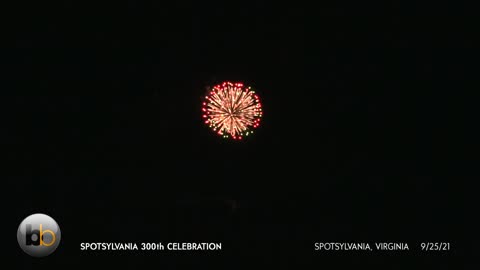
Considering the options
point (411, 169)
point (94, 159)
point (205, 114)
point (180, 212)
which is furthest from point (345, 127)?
point (94, 159)

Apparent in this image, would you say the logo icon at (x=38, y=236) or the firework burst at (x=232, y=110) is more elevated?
the firework burst at (x=232, y=110)

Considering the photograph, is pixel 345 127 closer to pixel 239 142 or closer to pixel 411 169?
pixel 411 169

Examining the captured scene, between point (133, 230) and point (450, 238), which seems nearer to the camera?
point (133, 230)

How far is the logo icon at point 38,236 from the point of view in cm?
773

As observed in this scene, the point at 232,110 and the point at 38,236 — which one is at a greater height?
the point at 232,110

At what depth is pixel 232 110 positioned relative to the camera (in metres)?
14.1

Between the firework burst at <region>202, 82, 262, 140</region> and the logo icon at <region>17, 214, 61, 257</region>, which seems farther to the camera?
the firework burst at <region>202, 82, 262, 140</region>

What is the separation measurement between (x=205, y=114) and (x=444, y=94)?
8.39 meters

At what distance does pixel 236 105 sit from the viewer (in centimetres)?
1416

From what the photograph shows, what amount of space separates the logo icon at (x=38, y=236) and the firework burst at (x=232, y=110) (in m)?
7.01

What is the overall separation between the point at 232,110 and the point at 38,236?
7.54 metres

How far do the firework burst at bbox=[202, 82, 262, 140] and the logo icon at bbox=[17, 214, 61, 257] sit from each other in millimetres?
7013

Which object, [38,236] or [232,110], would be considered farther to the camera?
[232,110]

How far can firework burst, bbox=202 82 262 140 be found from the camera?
14156 mm
